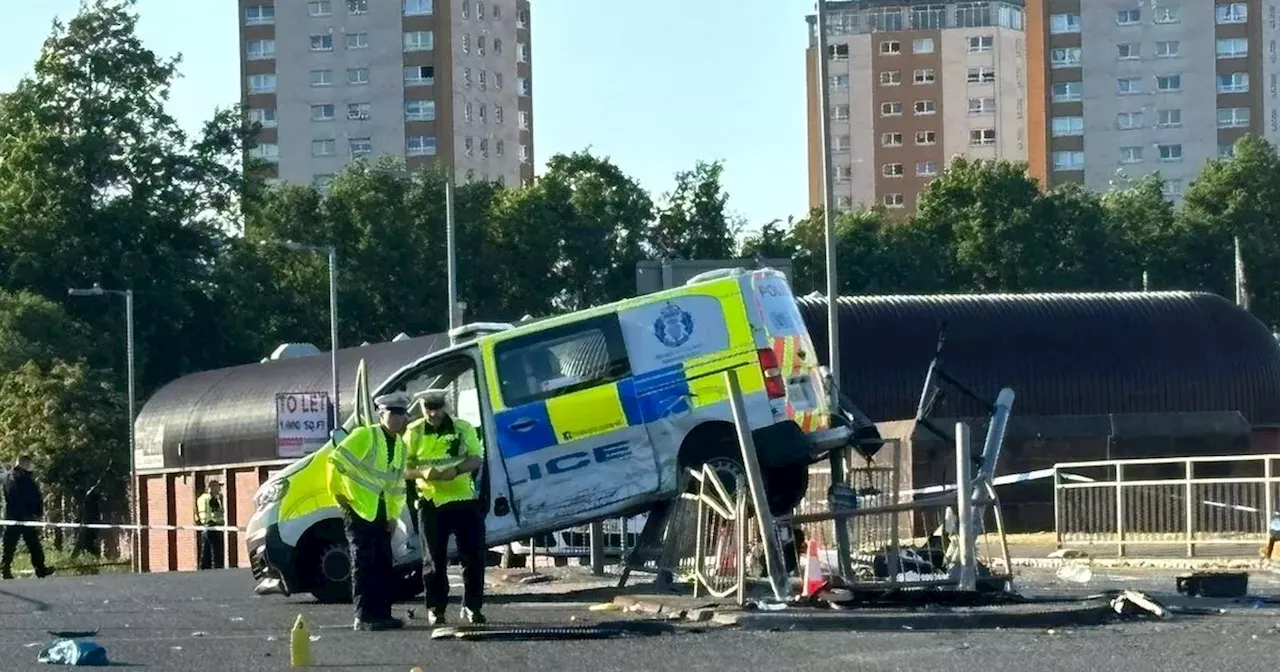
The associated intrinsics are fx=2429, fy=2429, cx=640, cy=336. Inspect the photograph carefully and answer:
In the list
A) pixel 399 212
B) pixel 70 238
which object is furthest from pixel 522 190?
pixel 70 238

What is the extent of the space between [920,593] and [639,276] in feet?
65.0

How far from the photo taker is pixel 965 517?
1580cm

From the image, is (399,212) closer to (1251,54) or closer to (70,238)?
(70,238)

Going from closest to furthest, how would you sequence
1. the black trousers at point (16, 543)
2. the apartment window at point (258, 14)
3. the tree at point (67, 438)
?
1. the black trousers at point (16, 543)
2. the tree at point (67, 438)
3. the apartment window at point (258, 14)

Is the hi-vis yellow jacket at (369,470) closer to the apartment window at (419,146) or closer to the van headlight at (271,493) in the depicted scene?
the van headlight at (271,493)

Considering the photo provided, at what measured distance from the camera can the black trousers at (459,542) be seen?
616 inches

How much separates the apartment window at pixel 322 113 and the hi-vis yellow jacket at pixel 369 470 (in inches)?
4357

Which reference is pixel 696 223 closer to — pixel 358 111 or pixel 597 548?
pixel 358 111

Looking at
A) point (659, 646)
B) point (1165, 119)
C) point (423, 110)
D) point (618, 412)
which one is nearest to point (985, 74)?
point (1165, 119)

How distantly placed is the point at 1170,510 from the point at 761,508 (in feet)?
44.1

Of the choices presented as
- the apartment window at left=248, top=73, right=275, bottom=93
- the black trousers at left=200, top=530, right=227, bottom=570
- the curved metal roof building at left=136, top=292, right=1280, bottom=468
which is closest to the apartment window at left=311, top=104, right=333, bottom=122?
the apartment window at left=248, top=73, right=275, bottom=93

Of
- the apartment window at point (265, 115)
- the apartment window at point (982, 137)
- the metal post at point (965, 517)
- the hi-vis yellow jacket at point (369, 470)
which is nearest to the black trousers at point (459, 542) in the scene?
the hi-vis yellow jacket at point (369, 470)

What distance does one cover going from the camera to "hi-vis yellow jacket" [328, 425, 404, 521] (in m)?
15.5

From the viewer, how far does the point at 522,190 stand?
292 feet
